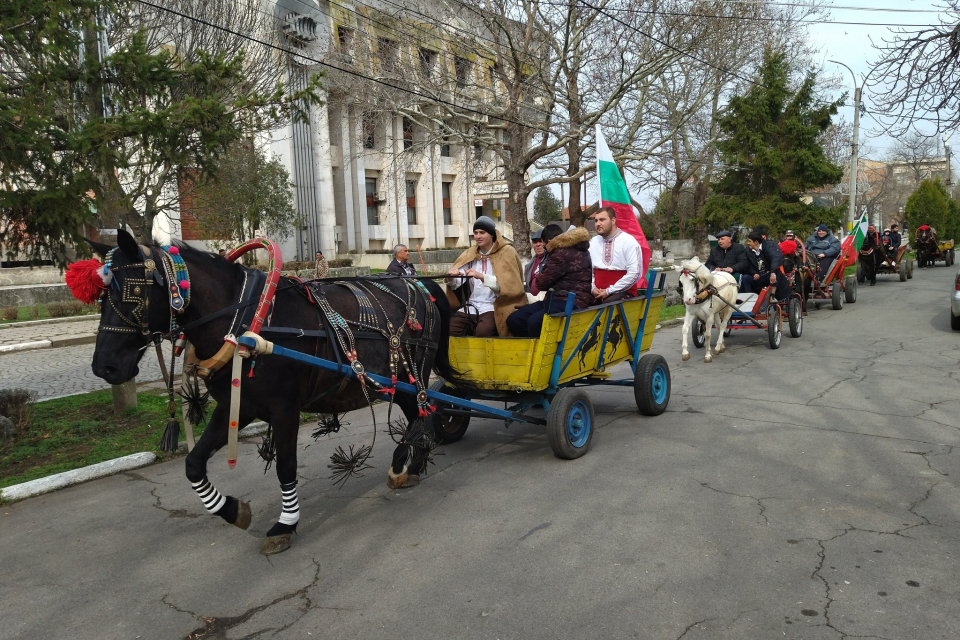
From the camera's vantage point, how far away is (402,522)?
16.8 feet

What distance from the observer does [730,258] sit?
12586mm

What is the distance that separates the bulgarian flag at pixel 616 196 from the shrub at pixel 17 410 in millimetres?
6496

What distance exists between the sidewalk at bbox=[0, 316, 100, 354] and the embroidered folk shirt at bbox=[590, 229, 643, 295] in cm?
1064

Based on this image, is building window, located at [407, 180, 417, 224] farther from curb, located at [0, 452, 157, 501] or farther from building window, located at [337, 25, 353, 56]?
curb, located at [0, 452, 157, 501]

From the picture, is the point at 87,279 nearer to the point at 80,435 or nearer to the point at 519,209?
the point at 80,435

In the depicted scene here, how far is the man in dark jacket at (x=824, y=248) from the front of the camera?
1755 cm

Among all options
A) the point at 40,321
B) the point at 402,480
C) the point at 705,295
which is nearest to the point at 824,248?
the point at 705,295

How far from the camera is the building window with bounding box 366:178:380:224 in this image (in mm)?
45594

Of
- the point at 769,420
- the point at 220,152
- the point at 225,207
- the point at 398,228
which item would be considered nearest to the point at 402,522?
the point at 769,420

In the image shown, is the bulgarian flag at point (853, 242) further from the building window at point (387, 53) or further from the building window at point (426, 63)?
the building window at point (387, 53)

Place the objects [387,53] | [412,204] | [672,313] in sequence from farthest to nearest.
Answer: [412,204] < [387,53] < [672,313]

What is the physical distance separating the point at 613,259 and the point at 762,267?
621 centimetres

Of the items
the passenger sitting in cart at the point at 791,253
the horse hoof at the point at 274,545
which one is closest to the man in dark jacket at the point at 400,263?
the passenger sitting in cart at the point at 791,253

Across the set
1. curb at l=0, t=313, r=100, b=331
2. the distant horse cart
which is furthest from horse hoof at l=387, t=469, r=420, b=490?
the distant horse cart
